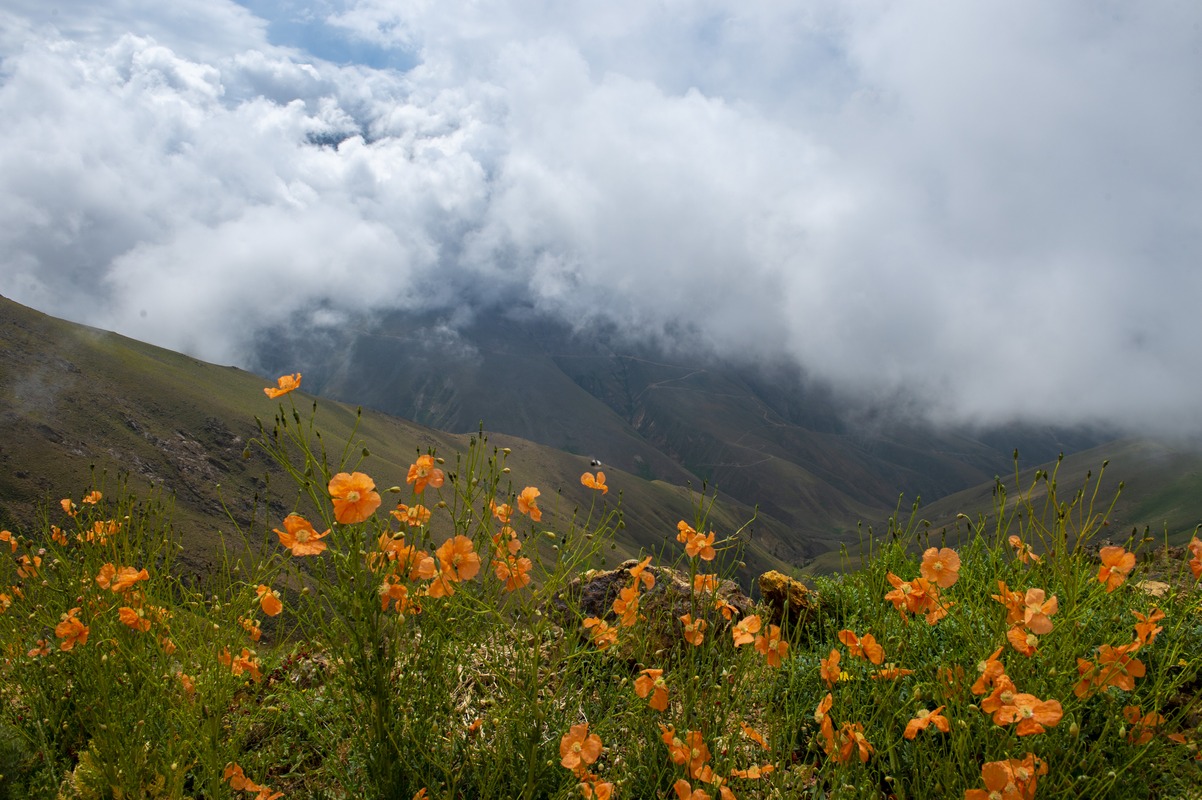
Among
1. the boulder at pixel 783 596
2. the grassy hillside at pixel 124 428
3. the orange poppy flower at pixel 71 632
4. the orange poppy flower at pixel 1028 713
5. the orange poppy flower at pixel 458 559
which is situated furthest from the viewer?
the grassy hillside at pixel 124 428

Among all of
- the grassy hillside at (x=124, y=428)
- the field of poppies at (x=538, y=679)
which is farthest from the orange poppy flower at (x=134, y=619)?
the grassy hillside at (x=124, y=428)

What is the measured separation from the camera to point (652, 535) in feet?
531

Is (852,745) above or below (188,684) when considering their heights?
above

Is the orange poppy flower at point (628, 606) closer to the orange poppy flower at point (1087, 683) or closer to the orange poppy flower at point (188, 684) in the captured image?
the orange poppy flower at point (1087, 683)

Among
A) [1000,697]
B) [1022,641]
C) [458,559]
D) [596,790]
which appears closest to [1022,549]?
[1022,641]

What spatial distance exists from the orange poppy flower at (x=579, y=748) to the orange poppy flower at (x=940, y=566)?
182cm

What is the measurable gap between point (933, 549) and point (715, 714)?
153 centimetres

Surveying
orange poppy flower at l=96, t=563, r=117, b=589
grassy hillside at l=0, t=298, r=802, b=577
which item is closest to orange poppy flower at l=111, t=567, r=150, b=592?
orange poppy flower at l=96, t=563, r=117, b=589

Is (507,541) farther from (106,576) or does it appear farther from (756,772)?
(106,576)

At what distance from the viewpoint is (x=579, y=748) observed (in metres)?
3.03

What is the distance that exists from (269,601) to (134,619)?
93 centimetres

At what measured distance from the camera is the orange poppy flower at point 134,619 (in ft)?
11.9

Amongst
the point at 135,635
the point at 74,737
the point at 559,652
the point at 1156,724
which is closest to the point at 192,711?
the point at 135,635

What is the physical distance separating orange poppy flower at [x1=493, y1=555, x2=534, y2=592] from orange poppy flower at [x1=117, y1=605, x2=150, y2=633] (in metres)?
2.06
